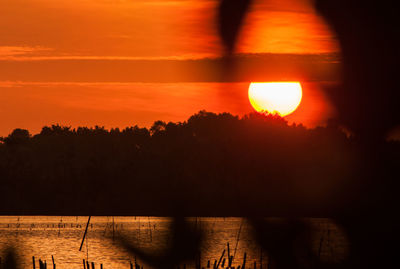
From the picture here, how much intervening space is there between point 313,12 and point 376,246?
2.14ft

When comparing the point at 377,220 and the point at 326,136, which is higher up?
the point at 326,136

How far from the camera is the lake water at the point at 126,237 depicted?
6.98 ft

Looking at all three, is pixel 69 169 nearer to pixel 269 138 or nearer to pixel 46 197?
pixel 46 197

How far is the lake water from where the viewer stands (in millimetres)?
2127

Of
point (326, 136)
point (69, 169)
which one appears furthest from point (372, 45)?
point (69, 169)

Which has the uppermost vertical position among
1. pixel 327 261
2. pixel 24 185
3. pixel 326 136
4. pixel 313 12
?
pixel 24 185

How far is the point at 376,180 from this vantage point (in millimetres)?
2068

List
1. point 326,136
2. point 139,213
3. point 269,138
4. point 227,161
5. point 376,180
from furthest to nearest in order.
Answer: point 139,213 < point 227,161 < point 269,138 < point 326,136 < point 376,180

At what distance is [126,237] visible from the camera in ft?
6.98

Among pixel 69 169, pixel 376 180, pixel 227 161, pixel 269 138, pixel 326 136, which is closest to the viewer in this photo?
pixel 376 180

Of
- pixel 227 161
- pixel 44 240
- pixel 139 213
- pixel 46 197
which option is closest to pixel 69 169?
pixel 46 197

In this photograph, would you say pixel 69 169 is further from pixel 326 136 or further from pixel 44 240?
pixel 326 136

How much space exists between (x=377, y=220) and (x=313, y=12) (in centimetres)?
58

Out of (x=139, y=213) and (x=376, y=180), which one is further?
(x=139, y=213)
